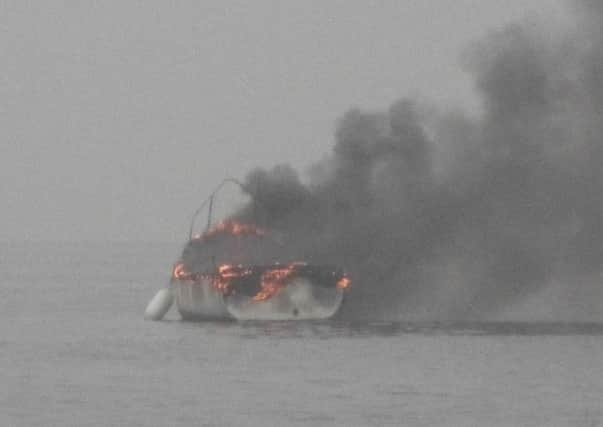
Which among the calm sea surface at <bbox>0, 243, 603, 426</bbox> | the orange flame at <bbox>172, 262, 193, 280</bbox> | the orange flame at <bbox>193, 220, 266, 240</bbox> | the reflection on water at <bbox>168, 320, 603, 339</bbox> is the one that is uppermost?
the orange flame at <bbox>193, 220, 266, 240</bbox>

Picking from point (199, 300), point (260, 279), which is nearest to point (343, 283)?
point (260, 279)

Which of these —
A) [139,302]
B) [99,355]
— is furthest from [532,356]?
[139,302]

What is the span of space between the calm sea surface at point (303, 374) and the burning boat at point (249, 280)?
123cm

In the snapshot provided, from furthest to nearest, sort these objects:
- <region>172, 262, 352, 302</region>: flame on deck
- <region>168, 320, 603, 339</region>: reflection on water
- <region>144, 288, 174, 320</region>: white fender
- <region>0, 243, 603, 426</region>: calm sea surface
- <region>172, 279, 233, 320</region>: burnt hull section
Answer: <region>144, 288, 174, 320</region>: white fender, <region>172, 279, 233, 320</region>: burnt hull section, <region>172, 262, 352, 302</region>: flame on deck, <region>168, 320, 603, 339</region>: reflection on water, <region>0, 243, 603, 426</region>: calm sea surface

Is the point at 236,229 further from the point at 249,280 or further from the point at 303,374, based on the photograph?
the point at 303,374

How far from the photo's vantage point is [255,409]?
2975 inches

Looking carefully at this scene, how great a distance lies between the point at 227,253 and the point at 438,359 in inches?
1508

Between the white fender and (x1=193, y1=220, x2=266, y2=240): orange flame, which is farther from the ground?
(x1=193, y1=220, x2=266, y2=240): orange flame

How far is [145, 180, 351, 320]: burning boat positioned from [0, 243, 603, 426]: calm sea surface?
4.03ft

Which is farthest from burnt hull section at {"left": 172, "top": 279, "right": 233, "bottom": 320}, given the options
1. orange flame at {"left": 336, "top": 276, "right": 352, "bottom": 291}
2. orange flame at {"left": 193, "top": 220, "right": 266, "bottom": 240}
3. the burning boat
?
orange flame at {"left": 336, "top": 276, "right": 352, "bottom": 291}

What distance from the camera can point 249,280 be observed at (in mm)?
120188

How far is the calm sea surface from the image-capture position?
73.4 m

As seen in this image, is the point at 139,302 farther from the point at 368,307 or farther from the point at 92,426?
the point at 92,426

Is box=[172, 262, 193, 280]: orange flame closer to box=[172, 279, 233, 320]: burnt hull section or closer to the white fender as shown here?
box=[172, 279, 233, 320]: burnt hull section
